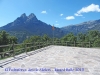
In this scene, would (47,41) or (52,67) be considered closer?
(52,67)

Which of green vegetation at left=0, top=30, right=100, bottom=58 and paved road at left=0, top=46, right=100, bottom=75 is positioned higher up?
green vegetation at left=0, top=30, right=100, bottom=58

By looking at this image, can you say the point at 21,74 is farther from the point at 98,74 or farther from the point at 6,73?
the point at 98,74

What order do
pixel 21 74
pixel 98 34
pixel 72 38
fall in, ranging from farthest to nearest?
pixel 98 34
pixel 72 38
pixel 21 74

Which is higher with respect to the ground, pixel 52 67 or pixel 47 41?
pixel 47 41

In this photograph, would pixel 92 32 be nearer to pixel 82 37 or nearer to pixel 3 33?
pixel 82 37

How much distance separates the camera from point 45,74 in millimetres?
5965

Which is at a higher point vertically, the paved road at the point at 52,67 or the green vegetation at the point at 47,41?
the green vegetation at the point at 47,41

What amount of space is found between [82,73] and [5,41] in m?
38.3

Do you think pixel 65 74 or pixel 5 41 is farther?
pixel 5 41

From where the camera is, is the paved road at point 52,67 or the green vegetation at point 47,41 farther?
the green vegetation at point 47,41

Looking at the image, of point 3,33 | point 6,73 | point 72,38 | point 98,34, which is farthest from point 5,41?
point 98,34

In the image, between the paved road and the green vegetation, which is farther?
the green vegetation

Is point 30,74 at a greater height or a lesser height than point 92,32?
lesser

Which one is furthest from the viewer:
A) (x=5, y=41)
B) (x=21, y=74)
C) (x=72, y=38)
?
(x=72, y=38)
